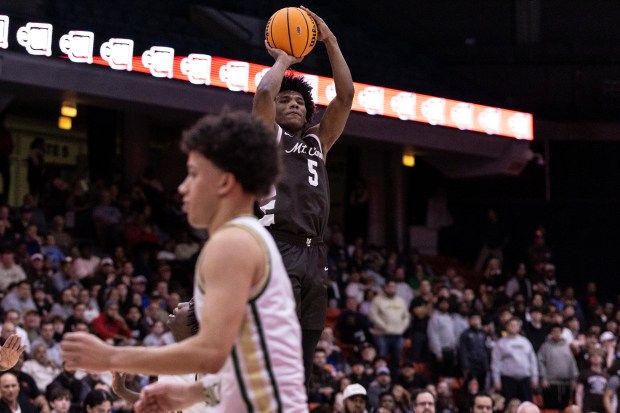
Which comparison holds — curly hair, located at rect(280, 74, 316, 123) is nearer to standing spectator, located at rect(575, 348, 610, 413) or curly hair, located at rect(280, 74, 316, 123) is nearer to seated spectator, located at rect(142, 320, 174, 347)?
seated spectator, located at rect(142, 320, 174, 347)

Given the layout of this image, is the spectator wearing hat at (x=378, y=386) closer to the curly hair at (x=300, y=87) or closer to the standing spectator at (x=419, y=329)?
the standing spectator at (x=419, y=329)

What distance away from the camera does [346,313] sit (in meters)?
16.2

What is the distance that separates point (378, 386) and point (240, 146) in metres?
10.7

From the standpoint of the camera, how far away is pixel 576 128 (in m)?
22.9

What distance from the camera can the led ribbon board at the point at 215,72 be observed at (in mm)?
14789

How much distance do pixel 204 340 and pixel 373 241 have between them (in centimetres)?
1933

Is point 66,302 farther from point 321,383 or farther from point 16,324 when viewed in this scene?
point 321,383

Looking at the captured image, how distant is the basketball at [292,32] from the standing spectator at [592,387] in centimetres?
983

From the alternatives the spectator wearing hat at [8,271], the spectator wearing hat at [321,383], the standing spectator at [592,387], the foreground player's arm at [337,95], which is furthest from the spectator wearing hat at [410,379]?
the foreground player's arm at [337,95]

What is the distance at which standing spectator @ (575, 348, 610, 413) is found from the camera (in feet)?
47.3

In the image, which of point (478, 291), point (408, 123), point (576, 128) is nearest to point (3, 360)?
point (408, 123)

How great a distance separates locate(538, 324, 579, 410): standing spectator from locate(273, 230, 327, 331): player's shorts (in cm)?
1133

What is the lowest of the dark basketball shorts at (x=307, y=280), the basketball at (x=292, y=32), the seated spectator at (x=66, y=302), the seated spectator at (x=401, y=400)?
the seated spectator at (x=401, y=400)

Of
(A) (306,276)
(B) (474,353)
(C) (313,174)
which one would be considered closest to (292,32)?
(C) (313,174)
